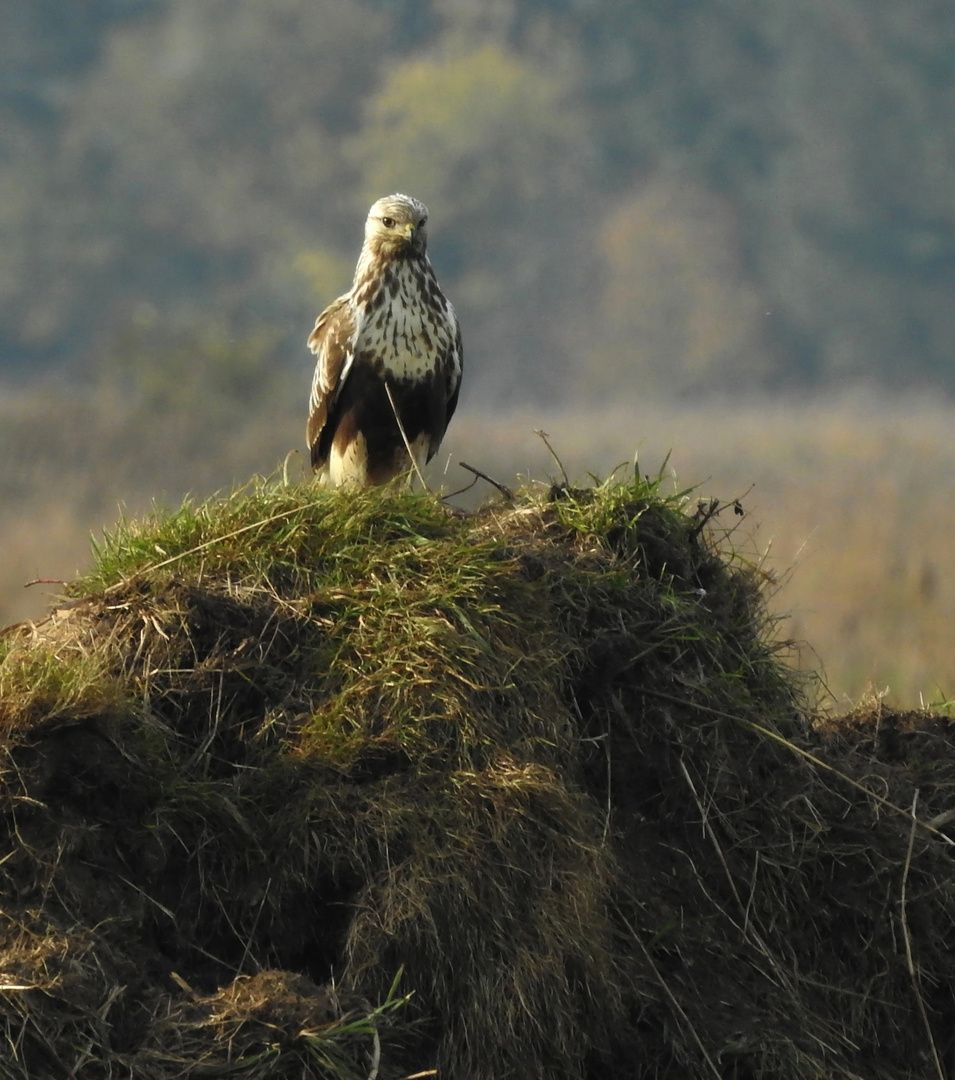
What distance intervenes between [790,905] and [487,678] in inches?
29.4

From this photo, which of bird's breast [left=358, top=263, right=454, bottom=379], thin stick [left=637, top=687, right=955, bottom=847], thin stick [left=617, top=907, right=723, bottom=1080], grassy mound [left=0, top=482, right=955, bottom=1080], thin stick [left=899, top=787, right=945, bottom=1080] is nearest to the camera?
grassy mound [left=0, top=482, right=955, bottom=1080]

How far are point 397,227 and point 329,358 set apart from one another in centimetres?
44

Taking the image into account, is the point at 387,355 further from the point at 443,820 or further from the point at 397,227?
the point at 443,820

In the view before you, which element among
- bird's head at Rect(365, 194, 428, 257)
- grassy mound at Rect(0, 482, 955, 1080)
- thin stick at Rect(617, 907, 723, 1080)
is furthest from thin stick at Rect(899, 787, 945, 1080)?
bird's head at Rect(365, 194, 428, 257)

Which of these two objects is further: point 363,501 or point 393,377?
point 393,377

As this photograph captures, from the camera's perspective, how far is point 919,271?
2923 cm

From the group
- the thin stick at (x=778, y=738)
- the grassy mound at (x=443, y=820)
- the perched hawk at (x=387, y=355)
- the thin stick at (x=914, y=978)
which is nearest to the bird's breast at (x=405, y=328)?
the perched hawk at (x=387, y=355)

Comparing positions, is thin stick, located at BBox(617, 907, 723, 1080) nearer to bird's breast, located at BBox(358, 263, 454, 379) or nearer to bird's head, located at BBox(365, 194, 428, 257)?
bird's breast, located at BBox(358, 263, 454, 379)

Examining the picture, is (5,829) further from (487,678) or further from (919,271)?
(919,271)

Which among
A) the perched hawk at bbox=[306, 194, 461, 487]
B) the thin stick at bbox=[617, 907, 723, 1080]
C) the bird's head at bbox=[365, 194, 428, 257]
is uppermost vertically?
the bird's head at bbox=[365, 194, 428, 257]

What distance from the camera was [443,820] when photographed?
308 centimetres

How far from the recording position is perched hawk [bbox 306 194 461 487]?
516 centimetres

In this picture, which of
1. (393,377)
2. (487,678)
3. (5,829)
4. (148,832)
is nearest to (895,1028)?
(487,678)

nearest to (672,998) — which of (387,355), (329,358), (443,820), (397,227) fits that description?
(443,820)
